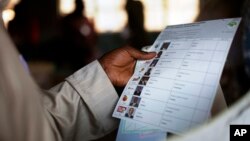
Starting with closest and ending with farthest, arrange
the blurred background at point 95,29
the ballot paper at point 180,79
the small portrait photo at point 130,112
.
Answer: the ballot paper at point 180,79, the small portrait photo at point 130,112, the blurred background at point 95,29

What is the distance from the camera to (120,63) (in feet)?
3.16

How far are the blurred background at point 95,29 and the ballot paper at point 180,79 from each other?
10cm

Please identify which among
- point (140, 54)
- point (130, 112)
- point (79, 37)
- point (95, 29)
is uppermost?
point (95, 29)

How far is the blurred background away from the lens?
123cm

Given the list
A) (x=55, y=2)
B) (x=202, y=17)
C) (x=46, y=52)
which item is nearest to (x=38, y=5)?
(x=55, y=2)

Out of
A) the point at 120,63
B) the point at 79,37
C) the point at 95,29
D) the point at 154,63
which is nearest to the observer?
the point at 154,63

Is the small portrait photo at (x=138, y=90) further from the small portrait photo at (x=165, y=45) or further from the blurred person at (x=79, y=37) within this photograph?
the blurred person at (x=79, y=37)

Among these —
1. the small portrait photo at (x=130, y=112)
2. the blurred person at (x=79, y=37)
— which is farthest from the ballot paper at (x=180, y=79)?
the blurred person at (x=79, y=37)

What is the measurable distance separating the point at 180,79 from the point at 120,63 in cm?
26

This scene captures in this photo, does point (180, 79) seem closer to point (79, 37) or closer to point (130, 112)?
point (130, 112)

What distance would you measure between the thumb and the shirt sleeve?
9 cm

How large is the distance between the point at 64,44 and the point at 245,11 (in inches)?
127

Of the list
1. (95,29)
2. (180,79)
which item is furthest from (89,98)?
(95,29)

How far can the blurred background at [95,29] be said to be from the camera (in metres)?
1.23
